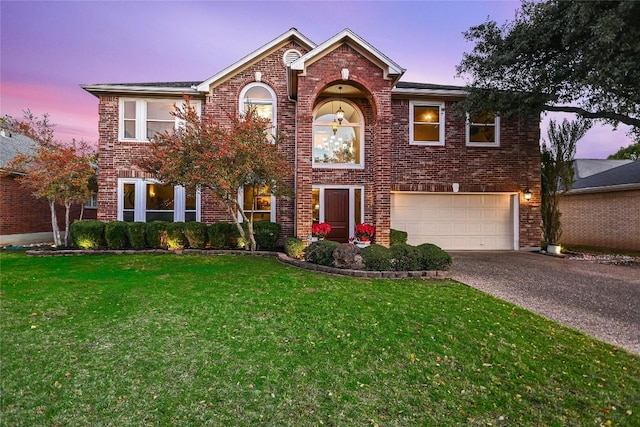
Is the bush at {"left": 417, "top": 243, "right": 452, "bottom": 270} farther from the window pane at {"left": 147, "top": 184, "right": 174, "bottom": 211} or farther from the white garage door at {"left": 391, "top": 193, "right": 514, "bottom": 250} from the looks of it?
the window pane at {"left": 147, "top": 184, "right": 174, "bottom": 211}

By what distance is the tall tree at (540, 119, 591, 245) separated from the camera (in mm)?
11562

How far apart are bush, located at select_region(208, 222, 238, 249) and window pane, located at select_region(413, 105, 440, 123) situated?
26.2 feet

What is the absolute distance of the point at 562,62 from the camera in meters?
9.20

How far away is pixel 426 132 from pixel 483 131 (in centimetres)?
224

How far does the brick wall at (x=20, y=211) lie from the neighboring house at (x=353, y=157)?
500 centimetres

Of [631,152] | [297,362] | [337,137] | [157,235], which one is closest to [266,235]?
[157,235]

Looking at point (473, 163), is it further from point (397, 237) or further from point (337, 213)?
point (337, 213)

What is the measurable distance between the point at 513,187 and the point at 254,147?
9.98 m

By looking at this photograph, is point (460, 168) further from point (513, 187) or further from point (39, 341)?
point (39, 341)

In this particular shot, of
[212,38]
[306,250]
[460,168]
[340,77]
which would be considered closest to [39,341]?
[306,250]

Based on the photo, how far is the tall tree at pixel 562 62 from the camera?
7566 millimetres

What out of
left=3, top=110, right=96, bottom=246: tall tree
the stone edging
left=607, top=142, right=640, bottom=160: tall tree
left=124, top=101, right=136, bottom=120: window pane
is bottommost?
the stone edging

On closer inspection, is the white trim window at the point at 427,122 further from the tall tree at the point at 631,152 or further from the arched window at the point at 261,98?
the tall tree at the point at 631,152

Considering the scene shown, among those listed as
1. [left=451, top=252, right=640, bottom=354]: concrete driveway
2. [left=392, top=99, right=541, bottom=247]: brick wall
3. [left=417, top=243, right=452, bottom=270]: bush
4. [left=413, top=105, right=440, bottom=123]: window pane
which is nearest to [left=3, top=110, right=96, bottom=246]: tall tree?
[left=392, top=99, right=541, bottom=247]: brick wall
